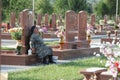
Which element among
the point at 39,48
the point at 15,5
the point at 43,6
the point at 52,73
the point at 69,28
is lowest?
the point at 52,73

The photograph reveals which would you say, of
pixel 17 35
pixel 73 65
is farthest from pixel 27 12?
pixel 73 65

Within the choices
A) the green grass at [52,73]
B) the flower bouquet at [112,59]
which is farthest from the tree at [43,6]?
the flower bouquet at [112,59]

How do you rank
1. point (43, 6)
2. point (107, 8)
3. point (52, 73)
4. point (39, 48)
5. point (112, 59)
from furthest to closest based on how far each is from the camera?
point (43, 6), point (107, 8), point (39, 48), point (52, 73), point (112, 59)

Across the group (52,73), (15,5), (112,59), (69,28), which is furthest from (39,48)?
(15,5)

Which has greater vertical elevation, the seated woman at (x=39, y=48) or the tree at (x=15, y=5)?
the tree at (x=15, y=5)

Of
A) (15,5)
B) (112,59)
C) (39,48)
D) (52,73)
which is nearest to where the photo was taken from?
(112,59)

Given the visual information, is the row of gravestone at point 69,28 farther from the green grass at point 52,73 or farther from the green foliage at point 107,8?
the green foliage at point 107,8

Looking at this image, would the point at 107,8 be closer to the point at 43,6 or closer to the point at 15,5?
the point at 43,6

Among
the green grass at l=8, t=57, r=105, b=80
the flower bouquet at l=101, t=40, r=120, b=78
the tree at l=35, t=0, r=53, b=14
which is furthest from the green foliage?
the flower bouquet at l=101, t=40, r=120, b=78

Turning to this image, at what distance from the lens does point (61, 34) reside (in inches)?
617

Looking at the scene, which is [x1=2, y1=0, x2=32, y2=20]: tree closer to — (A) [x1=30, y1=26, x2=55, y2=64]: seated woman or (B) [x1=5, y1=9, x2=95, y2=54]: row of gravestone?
(B) [x1=5, y1=9, x2=95, y2=54]: row of gravestone

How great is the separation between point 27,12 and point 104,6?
1529 inches

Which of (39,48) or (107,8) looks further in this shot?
(107,8)

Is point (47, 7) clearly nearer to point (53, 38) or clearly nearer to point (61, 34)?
point (53, 38)
